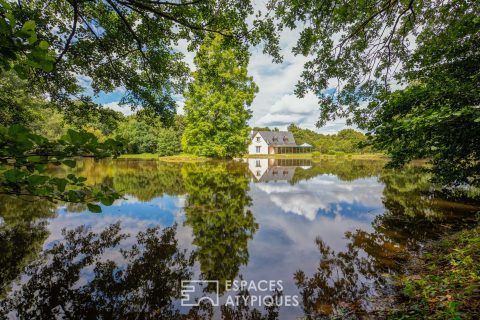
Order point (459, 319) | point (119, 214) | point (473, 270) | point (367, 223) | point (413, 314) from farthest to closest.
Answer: point (119, 214) → point (367, 223) → point (473, 270) → point (413, 314) → point (459, 319)

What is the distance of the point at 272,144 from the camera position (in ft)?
196

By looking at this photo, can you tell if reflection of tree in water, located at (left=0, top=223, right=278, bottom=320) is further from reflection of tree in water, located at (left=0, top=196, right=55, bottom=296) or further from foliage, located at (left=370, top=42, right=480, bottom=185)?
foliage, located at (left=370, top=42, right=480, bottom=185)

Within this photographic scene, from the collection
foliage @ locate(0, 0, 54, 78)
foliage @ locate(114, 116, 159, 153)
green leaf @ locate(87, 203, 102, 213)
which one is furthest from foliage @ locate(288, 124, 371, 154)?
foliage @ locate(0, 0, 54, 78)

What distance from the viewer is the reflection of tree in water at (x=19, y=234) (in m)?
4.50

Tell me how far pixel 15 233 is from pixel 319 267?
316 inches

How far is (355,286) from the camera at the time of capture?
13.0 feet

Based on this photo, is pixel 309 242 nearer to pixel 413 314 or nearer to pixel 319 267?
pixel 319 267

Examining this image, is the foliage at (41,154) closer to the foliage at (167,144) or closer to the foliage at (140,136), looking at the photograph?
the foliage at (167,144)

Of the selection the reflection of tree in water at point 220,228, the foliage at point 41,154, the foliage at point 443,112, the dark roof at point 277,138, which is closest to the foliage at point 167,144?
the dark roof at point 277,138

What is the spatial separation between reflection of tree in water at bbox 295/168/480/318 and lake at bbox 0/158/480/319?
2cm

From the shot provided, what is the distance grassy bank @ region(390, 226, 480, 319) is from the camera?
2.55 m

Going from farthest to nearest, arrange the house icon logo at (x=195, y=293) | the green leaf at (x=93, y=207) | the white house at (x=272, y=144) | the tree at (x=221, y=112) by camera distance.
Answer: the white house at (x=272, y=144)
the tree at (x=221, y=112)
the house icon logo at (x=195, y=293)
the green leaf at (x=93, y=207)

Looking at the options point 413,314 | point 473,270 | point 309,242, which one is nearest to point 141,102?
point 309,242

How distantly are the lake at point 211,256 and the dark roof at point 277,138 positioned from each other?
166 feet
